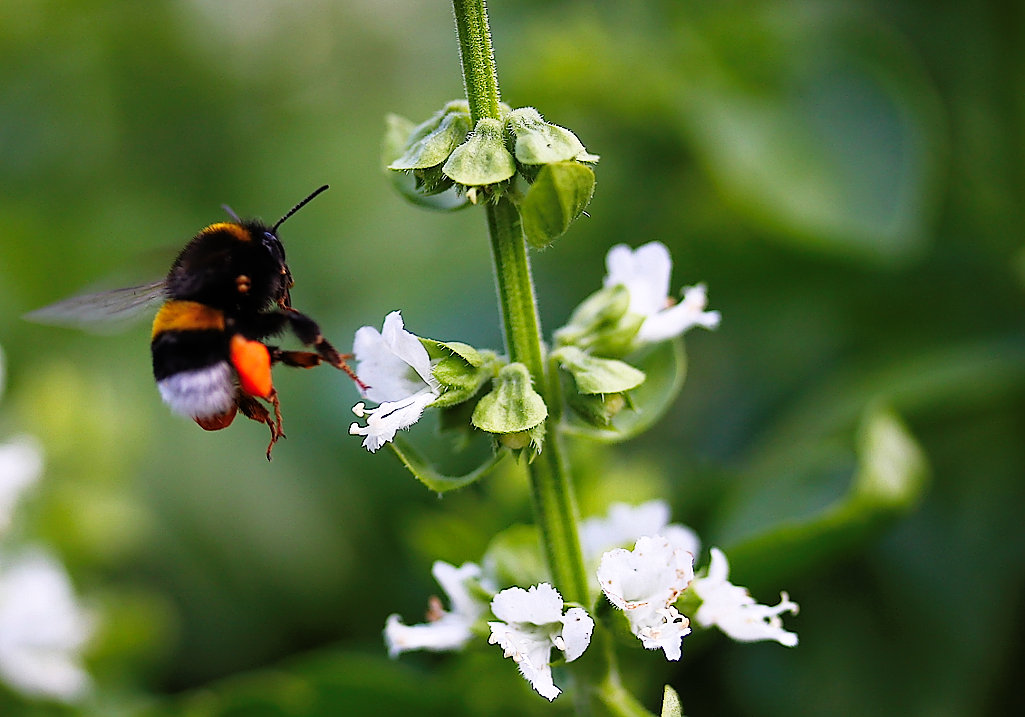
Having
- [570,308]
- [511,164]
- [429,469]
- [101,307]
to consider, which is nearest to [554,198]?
[511,164]

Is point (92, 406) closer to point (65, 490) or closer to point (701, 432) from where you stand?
point (65, 490)

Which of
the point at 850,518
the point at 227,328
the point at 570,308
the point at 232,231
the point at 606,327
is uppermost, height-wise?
the point at 570,308

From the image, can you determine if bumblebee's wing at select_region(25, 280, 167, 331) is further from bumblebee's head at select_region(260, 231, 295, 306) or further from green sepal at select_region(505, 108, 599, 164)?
green sepal at select_region(505, 108, 599, 164)

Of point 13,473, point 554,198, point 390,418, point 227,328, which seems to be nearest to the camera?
point 554,198

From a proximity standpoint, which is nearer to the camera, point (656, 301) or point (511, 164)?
point (511, 164)

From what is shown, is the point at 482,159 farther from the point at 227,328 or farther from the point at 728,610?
the point at 728,610

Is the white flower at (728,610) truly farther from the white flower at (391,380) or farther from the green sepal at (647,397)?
the white flower at (391,380)

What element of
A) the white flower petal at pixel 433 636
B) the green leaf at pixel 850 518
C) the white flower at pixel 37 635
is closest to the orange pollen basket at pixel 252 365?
the white flower petal at pixel 433 636

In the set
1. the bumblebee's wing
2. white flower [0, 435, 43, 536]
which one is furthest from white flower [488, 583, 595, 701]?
white flower [0, 435, 43, 536]
